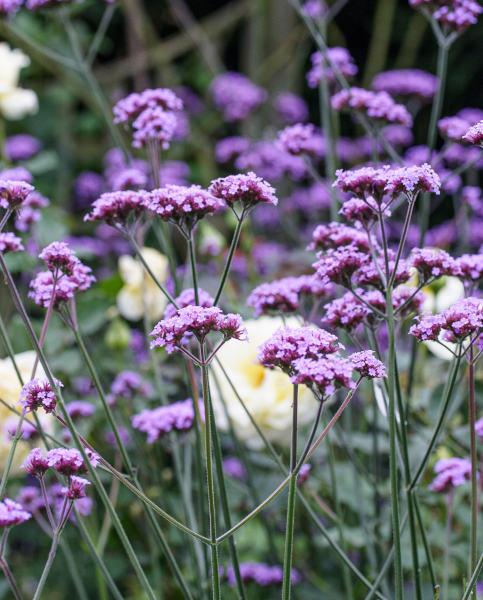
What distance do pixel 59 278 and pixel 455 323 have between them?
0.99 ft

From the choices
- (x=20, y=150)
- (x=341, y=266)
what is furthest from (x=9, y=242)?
(x=20, y=150)

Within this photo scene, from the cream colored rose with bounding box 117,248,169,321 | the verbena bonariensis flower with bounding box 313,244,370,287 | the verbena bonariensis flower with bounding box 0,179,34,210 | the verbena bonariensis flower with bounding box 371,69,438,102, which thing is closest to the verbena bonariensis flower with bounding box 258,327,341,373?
the verbena bonariensis flower with bounding box 313,244,370,287

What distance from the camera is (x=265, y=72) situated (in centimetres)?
266

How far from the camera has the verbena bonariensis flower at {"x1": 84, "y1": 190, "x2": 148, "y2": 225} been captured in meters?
0.74

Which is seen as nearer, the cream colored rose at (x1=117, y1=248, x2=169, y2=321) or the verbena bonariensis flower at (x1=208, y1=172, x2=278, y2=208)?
the verbena bonariensis flower at (x1=208, y1=172, x2=278, y2=208)

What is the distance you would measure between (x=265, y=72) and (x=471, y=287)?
6.44 ft

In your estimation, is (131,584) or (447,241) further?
(447,241)

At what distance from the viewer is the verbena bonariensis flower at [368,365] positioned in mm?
611

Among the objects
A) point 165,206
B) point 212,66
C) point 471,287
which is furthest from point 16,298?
point 212,66

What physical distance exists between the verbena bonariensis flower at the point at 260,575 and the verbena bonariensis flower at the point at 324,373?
0.50 metres

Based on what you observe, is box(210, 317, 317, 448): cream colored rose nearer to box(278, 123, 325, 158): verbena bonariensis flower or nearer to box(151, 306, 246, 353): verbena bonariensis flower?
box(278, 123, 325, 158): verbena bonariensis flower

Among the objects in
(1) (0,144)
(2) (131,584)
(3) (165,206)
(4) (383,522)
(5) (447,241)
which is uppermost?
(1) (0,144)

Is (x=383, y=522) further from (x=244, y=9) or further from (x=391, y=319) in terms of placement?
(x=244, y=9)

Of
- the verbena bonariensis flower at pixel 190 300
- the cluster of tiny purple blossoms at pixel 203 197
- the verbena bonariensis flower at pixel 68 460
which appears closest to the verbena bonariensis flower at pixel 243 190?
the cluster of tiny purple blossoms at pixel 203 197
